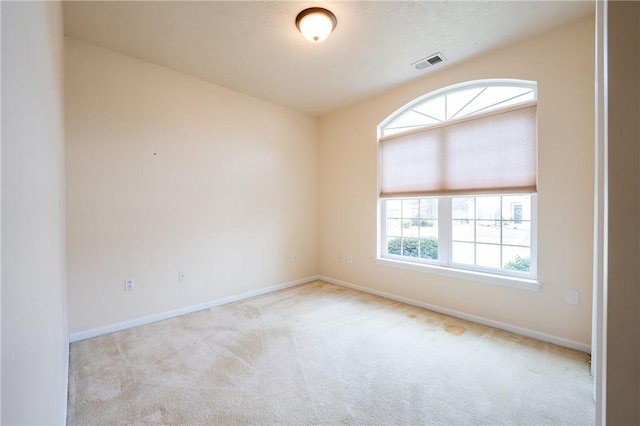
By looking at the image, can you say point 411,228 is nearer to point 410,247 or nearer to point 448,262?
point 410,247

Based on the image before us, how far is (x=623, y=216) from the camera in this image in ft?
1.24

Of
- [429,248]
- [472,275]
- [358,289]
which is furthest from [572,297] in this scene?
[358,289]

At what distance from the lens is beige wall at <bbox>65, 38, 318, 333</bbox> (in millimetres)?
2607

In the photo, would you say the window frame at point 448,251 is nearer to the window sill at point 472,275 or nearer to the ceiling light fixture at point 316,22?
the window sill at point 472,275

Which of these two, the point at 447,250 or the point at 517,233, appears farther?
the point at 447,250

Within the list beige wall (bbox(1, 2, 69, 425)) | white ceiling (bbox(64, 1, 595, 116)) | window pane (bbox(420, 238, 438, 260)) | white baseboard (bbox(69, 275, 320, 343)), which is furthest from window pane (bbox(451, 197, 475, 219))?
beige wall (bbox(1, 2, 69, 425))

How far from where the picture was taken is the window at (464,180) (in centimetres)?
273

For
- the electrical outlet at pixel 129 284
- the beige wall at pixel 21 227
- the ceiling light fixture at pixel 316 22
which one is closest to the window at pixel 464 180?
the ceiling light fixture at pixel 316 22

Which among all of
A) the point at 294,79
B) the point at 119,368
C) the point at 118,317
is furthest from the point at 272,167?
the point at 119,368

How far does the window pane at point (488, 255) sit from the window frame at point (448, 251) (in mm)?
52

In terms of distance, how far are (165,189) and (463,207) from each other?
11.4ft

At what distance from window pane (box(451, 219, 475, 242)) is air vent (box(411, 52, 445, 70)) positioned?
1.81m

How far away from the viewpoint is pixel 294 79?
11.2ft

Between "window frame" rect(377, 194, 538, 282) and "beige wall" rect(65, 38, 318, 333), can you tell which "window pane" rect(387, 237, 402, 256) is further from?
"beige wall" rect(65, 38, 318, 333)
